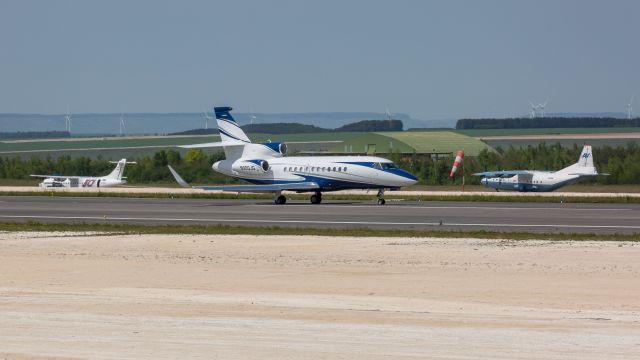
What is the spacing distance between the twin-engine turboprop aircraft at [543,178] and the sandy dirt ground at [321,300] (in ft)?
159

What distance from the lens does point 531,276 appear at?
29.0 m

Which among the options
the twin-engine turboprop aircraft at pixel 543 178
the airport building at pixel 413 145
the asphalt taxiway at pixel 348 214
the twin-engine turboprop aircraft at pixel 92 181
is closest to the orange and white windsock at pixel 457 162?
the twin-engine turboprop aircraft at pixel 543 178

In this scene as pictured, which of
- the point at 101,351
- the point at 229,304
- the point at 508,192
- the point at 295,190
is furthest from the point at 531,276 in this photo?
the point at 508,192

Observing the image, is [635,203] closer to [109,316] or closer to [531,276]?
[531,276]

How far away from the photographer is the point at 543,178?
284ft

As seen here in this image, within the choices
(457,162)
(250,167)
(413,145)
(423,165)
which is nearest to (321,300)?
(250,167)

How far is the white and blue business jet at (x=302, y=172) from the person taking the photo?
66.1 m

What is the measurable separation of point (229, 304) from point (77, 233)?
20599 millimetres

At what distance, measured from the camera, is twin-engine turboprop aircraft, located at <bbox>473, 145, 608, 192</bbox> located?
280ft

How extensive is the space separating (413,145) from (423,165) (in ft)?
78.6

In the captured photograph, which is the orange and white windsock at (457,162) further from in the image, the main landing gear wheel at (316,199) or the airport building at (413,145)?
the main landing gear wheel at (316,199)

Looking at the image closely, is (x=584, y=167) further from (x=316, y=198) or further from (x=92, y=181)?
(x=92, y=181)

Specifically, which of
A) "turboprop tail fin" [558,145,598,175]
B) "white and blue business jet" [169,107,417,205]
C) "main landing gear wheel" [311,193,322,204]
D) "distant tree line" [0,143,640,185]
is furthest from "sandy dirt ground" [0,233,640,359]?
"distant tree line" [0,143,640,185]

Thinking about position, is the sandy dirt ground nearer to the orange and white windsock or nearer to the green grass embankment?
the green grass embankment
